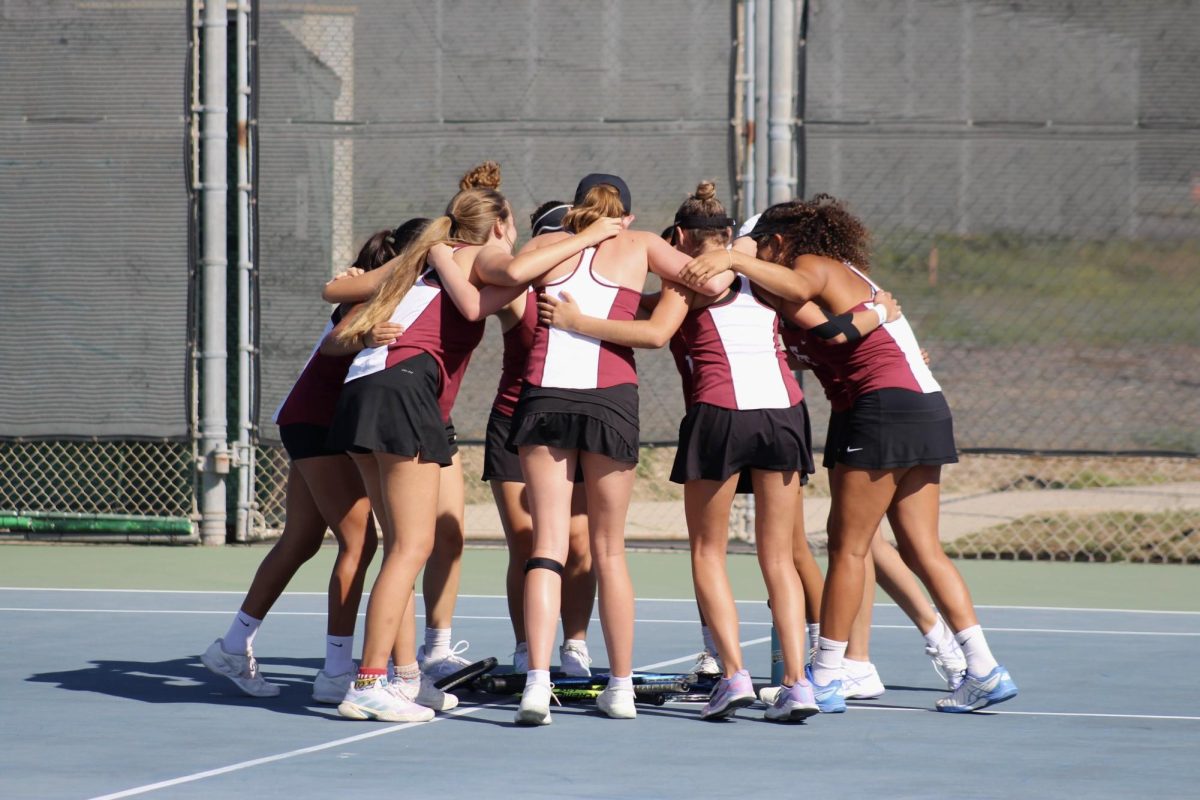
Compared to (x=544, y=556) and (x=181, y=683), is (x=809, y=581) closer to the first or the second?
(x=544, y=556)

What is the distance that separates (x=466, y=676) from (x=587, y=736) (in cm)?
81

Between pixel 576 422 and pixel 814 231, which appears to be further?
pixel 814 231

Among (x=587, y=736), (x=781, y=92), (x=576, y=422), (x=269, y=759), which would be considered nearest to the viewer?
(x=269, y=759)

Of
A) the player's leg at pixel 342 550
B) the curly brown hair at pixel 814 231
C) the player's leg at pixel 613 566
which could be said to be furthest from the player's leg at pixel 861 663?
the player's leg at pixel 342 550

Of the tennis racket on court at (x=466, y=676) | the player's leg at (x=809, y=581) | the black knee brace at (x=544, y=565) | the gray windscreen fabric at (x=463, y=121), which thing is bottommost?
the tennis racket on court at (x=466, y=676)

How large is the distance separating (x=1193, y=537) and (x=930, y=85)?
10.2 feet

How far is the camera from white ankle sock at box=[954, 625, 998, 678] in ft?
19.0

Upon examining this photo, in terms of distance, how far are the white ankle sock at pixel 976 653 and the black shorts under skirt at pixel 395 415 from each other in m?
1.78

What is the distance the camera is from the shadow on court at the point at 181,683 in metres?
5.97

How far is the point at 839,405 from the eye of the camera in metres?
6.04

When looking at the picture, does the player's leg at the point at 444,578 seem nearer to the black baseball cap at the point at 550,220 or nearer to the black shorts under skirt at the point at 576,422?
the black shorts under skirt at the point at 576,422

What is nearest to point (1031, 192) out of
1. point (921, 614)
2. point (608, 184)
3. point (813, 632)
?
point (921, 614)

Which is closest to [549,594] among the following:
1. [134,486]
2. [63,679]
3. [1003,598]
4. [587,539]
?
[587,539]

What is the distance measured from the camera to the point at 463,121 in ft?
34.1
